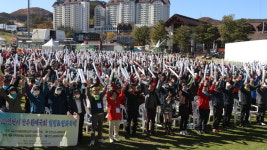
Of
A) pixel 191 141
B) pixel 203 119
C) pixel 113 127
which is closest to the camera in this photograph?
pixel 113 127

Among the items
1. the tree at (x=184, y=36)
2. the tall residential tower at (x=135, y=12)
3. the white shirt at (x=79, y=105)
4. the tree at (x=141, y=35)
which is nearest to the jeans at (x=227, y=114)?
the white shirt at (x=79, y=105)

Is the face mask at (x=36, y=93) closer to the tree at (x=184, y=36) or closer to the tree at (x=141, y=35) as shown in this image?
the tree at (x=184, y=36)

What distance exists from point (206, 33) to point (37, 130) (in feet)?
176

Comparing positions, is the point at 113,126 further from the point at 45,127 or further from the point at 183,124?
the point at 183,124

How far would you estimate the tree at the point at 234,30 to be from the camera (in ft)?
177

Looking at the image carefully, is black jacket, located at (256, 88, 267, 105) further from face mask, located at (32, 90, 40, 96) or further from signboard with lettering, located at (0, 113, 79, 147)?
face mask, located at (32, 90, 40, 96)

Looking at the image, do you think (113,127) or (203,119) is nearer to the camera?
(113,127)

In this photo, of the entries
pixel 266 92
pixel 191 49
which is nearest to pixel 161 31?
pixel 191 49

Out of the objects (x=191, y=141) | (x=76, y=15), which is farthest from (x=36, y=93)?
(x=76, y=15)

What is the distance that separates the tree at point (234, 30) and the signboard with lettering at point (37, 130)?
51.5 meters

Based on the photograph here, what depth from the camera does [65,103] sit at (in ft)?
25.6

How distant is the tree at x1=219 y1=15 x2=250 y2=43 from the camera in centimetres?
5403

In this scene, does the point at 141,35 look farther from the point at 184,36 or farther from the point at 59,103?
the point at 59,103

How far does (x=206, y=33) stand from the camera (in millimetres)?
56969
